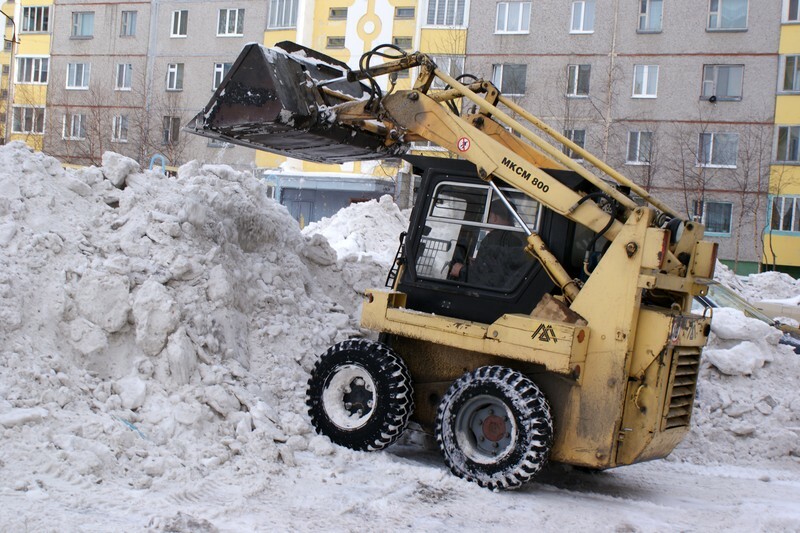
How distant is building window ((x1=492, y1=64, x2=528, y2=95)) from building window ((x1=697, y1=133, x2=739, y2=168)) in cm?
650

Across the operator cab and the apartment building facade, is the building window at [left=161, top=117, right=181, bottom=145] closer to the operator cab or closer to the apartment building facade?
the apartment building facade

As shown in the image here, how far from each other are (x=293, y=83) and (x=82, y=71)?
110 ft

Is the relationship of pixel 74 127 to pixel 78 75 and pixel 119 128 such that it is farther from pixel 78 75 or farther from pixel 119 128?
pixel 78 75

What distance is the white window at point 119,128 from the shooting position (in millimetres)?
34656

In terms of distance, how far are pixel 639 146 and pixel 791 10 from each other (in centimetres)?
659

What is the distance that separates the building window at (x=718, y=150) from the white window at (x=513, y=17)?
293 inches

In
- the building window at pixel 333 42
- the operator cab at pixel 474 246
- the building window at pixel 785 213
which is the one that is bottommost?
the operator cab at pixel 474 246

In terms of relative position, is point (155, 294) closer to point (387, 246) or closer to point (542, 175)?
point (542, 175)

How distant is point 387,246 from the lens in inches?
590

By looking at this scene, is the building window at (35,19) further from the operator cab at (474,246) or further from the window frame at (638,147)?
the operator cab at (474,246)

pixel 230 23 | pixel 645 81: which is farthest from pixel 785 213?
pixel 230 23

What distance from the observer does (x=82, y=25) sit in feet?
126

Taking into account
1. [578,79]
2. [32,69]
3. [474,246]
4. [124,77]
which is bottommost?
[474,246]

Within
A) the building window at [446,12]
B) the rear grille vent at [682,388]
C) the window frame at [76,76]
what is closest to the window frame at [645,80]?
the building window at [446,12]
